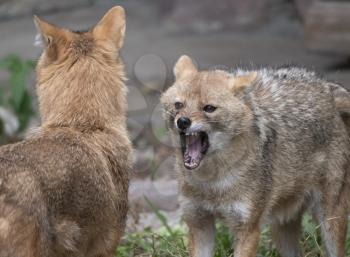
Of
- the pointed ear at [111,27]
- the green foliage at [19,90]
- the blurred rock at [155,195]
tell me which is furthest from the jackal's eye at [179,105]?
the green foliage at [19,90]

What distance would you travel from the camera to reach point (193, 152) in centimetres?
600

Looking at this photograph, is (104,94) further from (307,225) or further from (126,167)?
(307,225)

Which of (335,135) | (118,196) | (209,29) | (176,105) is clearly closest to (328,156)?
(335,135)

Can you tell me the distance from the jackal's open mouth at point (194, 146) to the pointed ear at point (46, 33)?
40.2 inches

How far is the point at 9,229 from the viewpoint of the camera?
4844 millimetres

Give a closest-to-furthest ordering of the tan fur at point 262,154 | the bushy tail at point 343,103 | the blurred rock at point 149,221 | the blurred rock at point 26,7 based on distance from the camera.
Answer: the tan fur at point 262,154
the bushy tail at point 343,103
the blurred rock at point 149,221
the blurred rock at point 26,7

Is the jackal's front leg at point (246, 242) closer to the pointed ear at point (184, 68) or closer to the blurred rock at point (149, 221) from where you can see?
the pointed ear at point (184, 68)

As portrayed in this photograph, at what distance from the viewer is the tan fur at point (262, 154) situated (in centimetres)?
608

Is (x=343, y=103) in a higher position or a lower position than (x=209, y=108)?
lower

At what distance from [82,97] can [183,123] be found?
663mm

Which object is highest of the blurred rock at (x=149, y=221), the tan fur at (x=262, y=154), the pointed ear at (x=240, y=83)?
the pointed ear at (x=240, y=83)

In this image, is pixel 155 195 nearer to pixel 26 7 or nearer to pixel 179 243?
pixel 179 243

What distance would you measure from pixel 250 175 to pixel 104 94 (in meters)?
1.17

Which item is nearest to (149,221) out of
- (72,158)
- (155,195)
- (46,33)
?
(155,195)
